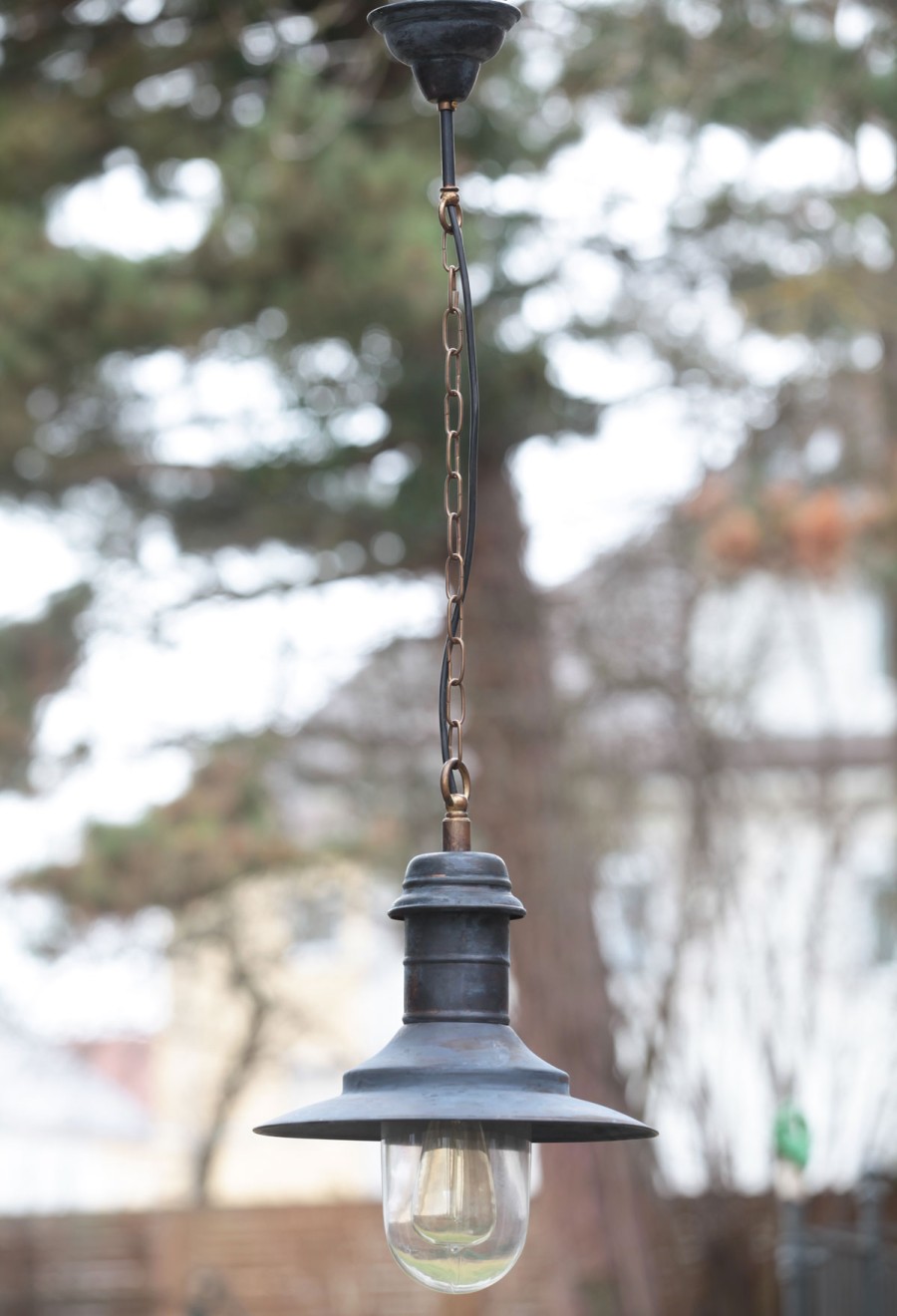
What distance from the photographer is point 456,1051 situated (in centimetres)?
174

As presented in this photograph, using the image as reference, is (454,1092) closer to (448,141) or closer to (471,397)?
(471,397)

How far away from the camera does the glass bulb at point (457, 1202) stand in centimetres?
167

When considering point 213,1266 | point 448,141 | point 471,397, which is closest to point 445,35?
point 448,141

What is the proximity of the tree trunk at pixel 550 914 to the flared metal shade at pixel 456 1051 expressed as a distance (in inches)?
226

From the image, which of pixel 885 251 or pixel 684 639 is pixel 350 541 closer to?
pixel 684 639

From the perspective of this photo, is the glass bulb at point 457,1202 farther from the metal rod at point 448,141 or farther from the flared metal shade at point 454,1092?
the metal rod at point 448,141

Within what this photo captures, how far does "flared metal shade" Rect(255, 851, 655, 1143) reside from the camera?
5.47 ft

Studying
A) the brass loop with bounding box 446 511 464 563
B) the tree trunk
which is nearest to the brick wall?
the tree trunk

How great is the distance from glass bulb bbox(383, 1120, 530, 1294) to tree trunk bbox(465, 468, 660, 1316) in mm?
5820

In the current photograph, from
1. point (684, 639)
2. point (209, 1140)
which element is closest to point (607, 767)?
point (684, 639)

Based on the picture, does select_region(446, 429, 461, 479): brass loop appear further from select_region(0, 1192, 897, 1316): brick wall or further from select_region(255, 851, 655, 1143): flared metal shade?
select_region(0, 1192, 897, 1316): brick wall

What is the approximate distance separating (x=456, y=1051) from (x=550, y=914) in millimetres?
6061

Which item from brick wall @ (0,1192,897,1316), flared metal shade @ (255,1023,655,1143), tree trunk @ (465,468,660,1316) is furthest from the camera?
brick wall @ (0,1192,897,1316)

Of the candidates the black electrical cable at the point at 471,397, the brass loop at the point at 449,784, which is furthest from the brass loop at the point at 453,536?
the brass loop at the point at 449,784
